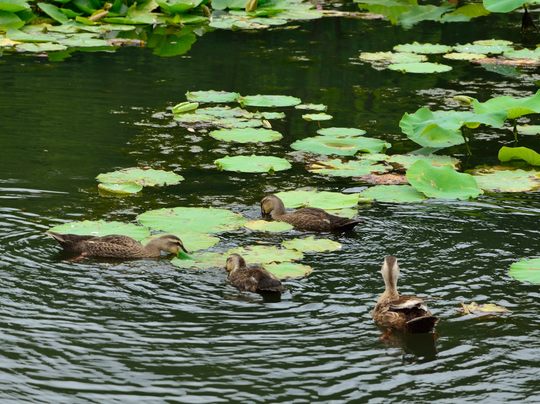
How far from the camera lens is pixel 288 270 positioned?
847 centimetres

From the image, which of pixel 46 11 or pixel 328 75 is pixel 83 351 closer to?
pixel 328 75

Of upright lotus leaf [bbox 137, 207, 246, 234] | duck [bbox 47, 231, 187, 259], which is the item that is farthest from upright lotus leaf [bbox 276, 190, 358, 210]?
duck [bbox 47, 231, 187, 259]

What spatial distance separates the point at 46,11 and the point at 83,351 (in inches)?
479

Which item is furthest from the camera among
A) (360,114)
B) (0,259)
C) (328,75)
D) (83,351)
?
(328,75)

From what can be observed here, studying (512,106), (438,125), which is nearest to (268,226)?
(438,125)

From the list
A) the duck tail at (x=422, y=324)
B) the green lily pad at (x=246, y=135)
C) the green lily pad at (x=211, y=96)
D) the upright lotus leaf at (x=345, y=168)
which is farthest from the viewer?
the green lily pad at (x=211, y=96)

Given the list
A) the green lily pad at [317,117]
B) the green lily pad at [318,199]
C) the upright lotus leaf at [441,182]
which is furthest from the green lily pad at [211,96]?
the upright lotus leaf at [441,182]

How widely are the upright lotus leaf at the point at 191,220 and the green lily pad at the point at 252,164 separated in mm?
1377

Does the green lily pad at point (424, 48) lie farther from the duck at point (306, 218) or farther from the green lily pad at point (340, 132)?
the duck at point (306, 218)

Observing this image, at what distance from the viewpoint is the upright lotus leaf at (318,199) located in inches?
399

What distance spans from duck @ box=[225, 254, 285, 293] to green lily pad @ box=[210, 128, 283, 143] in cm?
419

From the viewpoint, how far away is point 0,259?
28.2 ft

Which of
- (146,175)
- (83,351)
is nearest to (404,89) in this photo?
(146,175)

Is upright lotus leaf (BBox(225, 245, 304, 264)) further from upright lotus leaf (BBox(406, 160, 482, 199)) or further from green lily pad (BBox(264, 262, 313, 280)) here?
upright lotus leaf (BBox(406, 160, 482, 199))
